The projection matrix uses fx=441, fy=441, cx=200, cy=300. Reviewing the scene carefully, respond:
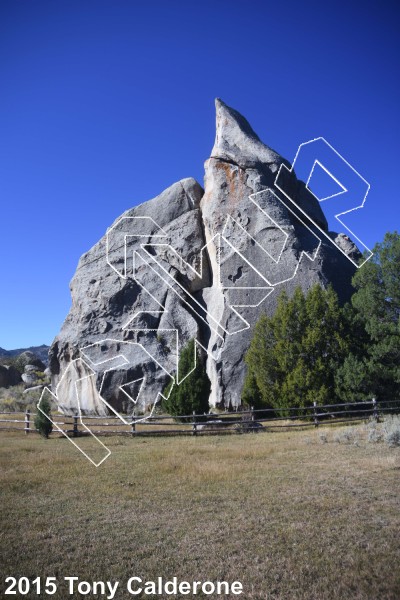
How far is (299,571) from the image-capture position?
5.15m

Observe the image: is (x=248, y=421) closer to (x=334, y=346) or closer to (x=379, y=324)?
(x=334, y=346)

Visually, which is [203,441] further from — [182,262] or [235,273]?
[182,262]

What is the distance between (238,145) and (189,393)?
62.5 feet

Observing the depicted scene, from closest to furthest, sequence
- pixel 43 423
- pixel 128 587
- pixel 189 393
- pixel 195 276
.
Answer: pixel 128 587 → pixel 43 423 → pixel 189 393 → pixel 195 276

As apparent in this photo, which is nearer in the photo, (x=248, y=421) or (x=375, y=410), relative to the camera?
(x=248, y=421)

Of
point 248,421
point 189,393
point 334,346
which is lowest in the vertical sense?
point 248,421

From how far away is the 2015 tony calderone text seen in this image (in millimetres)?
4859

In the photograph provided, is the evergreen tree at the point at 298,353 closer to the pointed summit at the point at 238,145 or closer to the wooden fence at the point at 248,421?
the wooden fence at the point at 248,421

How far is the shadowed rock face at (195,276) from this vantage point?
2744cm

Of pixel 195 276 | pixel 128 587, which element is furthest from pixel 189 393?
pixel 128 587

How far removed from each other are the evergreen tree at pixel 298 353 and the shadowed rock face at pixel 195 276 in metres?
2.43

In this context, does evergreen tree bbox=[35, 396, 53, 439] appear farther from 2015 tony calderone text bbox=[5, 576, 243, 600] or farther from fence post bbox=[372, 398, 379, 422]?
2015 tony calderone text bbox=[5, 576, 243, 600]

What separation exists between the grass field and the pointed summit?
23438mm

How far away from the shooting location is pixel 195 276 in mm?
32312
